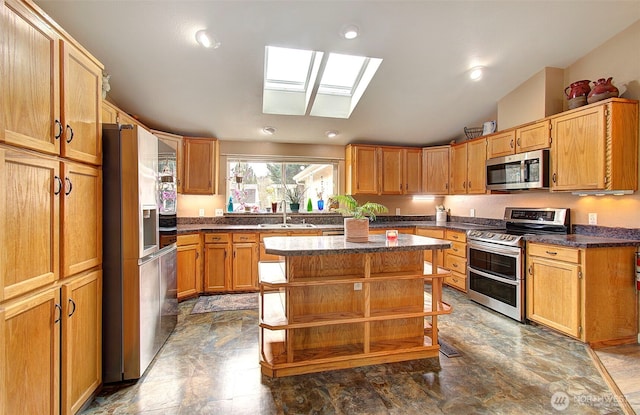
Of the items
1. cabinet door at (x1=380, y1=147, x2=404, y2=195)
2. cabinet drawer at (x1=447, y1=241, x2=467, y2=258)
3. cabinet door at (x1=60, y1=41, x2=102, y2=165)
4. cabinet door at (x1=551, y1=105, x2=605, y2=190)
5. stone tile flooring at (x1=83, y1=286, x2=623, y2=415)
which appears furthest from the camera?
cabinet door at (x1=380, y1=147, x2=404, y2=195)

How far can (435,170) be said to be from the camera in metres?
4.80

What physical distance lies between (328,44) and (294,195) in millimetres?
2480

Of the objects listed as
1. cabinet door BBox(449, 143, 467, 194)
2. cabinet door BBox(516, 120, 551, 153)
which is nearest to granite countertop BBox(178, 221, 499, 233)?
cabinet door BBox(449, 143, 467, 194)

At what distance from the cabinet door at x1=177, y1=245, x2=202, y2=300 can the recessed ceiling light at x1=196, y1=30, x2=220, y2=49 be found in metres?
2.32

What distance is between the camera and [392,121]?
433 centimetres

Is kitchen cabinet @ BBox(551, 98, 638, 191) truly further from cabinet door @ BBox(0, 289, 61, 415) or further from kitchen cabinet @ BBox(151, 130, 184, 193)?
kitchen cabinet @ BBox(151, 130, 184, 193)

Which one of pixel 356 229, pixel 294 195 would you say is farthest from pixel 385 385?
pixel 294 195

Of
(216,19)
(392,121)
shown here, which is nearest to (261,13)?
(216,19)

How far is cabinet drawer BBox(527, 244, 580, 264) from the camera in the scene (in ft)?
8.46

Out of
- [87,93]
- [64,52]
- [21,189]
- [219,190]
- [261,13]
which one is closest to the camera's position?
[21,189]

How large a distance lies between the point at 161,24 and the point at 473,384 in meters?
3.80

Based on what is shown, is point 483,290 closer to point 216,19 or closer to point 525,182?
point 525,182

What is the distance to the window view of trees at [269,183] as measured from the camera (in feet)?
15.5

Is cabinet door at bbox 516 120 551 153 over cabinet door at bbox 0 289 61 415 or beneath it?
over
